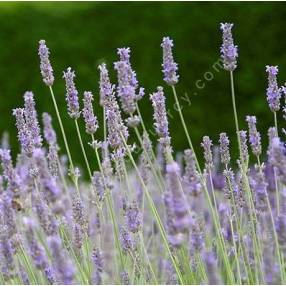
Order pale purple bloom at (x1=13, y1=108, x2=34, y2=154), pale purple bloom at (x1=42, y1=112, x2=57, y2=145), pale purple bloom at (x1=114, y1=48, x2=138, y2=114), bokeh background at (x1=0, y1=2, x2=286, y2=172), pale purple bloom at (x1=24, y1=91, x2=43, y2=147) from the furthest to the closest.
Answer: bokeh background at (x1=0, y1=2, x2=286, y2=172)
pale purple bloom at (x1=42, y1=112, x2=57, y2=145)
pale purple bloom at (x1=24, y1=91, x2=43, y2=147)
pale purple bloom at (x1=13, y1=108, x2=34, y2=154)
pale purple bloom at (x1=114, y1=48, x2=138, y2=114)

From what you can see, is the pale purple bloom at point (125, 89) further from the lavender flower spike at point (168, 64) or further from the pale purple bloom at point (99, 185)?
the pale purple bloom at point (99, 185)

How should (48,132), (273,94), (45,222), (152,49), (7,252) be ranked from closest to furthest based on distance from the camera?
(45,222), (7,252), (273,94), (48,132), (152,49)

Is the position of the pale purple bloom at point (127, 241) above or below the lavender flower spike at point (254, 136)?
below

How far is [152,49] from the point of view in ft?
26.0

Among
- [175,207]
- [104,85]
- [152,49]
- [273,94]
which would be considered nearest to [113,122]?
[104,85]

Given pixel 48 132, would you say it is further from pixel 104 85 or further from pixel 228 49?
pixel 228 49

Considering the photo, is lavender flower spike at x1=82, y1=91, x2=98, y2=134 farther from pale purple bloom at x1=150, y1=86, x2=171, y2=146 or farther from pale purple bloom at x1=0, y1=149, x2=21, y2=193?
pale purple bloom at x1=0, y1=149, x2=21, y2=193

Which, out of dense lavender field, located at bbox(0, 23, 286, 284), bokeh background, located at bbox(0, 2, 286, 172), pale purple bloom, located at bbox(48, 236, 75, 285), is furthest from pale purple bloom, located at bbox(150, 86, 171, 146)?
bokeh background, located at bbox(0, 2, 286, 172)

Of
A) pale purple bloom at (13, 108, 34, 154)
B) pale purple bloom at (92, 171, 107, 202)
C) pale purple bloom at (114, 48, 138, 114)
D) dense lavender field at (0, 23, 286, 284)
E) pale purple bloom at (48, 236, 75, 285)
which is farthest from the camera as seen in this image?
pale purple bloom at (92, 171, 107, 202)

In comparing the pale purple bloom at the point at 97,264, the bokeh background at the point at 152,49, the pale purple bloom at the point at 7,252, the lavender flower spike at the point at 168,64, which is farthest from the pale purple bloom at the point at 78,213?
the bokeh background at the point at 152,49

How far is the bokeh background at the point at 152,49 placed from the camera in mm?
7699

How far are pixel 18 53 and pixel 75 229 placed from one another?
231 inches

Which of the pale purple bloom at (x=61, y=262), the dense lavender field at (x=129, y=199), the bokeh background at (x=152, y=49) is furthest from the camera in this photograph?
the bokeh background at (x=152, y=49)

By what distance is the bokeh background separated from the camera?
770 cm
